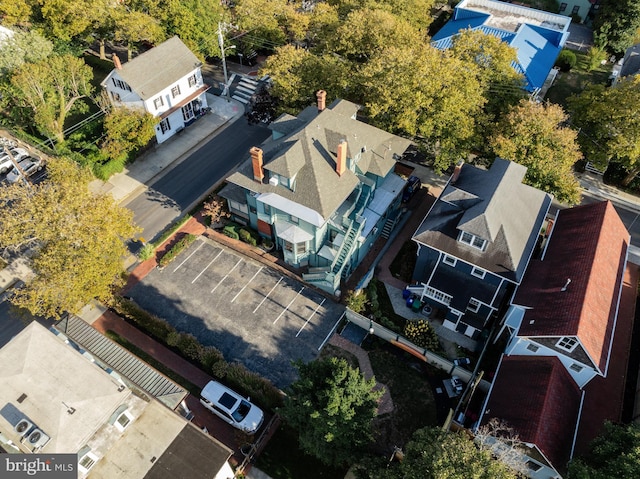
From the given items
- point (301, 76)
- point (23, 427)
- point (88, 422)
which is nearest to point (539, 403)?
point (88, 422)

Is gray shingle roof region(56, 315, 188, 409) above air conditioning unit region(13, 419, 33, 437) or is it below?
below

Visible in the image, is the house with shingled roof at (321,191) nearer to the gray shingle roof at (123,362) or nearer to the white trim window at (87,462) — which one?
the gray shingle roof at (123,362)

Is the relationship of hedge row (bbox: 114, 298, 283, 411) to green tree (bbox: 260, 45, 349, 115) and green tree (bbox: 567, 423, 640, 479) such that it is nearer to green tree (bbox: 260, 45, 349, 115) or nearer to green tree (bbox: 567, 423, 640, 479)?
green tree (bbox: 567, 423, 640, 479)

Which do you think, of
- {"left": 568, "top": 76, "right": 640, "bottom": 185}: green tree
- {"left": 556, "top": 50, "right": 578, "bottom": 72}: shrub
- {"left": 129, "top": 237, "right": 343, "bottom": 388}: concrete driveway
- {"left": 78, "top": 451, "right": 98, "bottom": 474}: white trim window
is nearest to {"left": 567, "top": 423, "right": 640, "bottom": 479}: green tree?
{"left": 129, "top": 237, "right": 343, "bottom": 388}: concrete driveway

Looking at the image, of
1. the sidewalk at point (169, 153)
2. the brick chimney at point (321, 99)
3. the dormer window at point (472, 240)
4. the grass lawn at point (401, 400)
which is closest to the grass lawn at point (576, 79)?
the brick chimney at point (321, 99)

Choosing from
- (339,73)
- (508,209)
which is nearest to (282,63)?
(339,73)

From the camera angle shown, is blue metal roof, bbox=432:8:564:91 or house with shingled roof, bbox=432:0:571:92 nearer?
blue metal roof, bbox=432:8:564:91
